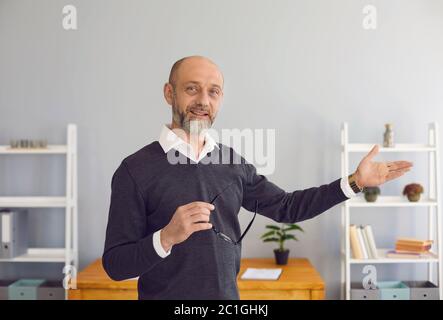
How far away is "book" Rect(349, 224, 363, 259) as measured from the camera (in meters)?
2.43

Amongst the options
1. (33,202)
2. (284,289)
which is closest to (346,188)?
(284,289)

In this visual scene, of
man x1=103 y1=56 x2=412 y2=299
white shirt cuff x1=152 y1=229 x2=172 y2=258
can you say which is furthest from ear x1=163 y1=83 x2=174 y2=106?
white shirt cuff x1=152 y1=229 x2=172 y2=258

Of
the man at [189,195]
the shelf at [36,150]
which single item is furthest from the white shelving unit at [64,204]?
the man at [189,195]

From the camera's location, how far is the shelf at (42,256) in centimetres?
245

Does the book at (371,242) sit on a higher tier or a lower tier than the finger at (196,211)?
lower

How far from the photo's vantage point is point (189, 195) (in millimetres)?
1132


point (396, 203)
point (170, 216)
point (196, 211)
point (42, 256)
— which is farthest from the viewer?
point (42, 256)

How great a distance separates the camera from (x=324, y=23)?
2545 mm

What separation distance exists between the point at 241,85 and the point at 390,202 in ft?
2.96

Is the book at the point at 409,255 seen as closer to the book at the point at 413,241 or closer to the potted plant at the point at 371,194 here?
the book at the point at 413,241

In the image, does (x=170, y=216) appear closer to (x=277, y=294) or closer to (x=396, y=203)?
(x=277, y=294)

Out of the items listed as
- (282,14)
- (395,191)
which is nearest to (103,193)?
(282,14)

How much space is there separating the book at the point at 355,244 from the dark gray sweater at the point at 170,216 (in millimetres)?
1286

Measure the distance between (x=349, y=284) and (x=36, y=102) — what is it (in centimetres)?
175
